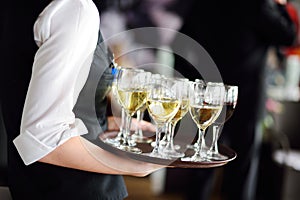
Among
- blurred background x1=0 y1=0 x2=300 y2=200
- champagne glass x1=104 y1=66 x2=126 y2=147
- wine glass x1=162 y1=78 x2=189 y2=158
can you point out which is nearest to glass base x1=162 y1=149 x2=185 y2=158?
wine glass x1=162 y1=78 x2=189 y2=158

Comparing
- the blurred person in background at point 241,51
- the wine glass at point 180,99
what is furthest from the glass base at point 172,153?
the blurred person in background at point 241,51

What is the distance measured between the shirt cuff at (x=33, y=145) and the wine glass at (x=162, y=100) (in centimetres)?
17

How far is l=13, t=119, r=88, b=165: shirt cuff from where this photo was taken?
902 millimetres

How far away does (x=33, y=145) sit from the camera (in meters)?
0.91

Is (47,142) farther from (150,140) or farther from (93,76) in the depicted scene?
(150,140)

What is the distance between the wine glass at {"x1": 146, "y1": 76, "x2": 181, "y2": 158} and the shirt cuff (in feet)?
0.55

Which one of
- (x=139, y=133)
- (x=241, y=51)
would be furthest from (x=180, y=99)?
(x=241, y=51)

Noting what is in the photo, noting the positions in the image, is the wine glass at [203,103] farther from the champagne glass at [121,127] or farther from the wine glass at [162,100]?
the champagne glass at [121,127]

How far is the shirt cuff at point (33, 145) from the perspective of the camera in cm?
90

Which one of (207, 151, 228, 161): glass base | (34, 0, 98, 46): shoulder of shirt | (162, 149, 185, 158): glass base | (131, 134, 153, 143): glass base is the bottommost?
(207, 151, 228, 161): glass base

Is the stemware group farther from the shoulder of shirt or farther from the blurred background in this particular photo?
the blurred background

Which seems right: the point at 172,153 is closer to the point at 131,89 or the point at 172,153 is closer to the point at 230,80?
the point at 131,89

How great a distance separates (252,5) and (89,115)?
4.77 ft

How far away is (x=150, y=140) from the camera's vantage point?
1.17m
